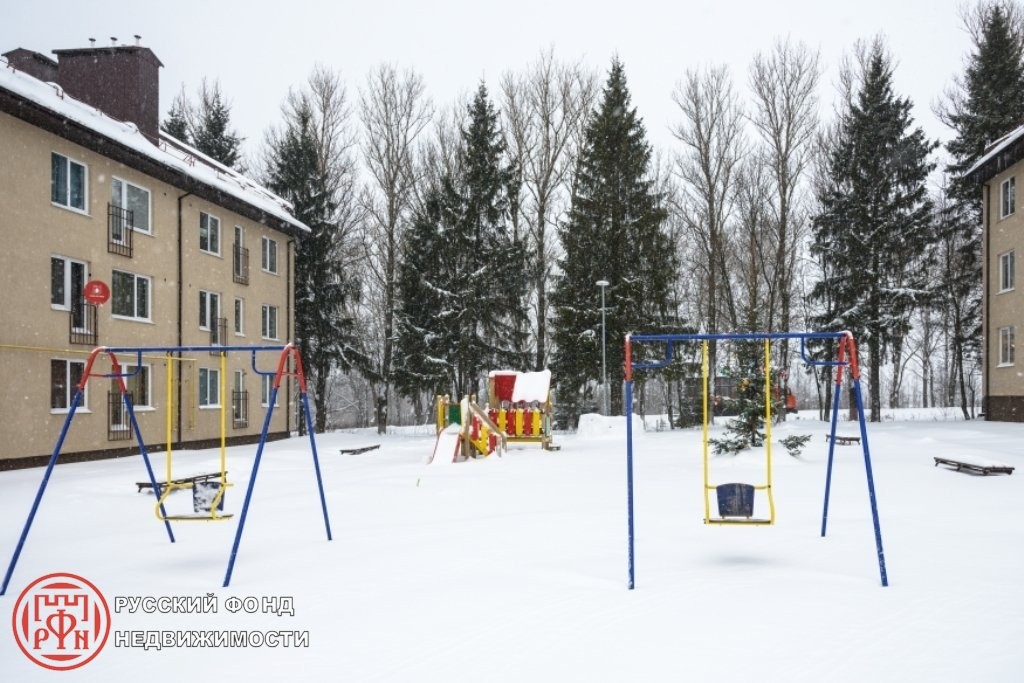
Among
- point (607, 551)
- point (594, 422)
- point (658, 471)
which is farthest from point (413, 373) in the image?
point (607, 551)

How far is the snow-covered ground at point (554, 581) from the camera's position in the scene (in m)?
5.28

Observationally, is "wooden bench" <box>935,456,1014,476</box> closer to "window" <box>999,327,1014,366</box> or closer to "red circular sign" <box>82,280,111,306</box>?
"window" <box>999,327,1014,366</box>

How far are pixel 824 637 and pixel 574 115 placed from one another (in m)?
37.9

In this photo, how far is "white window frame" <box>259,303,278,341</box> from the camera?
31731 millimetres

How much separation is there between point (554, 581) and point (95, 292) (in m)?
17.9

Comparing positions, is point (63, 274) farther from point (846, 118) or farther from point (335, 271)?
point (846, 118)

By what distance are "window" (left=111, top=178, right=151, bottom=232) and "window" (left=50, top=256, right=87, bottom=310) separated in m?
2.47

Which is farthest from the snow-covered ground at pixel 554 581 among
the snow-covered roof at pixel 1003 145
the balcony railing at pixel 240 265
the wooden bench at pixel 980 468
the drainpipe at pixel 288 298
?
the drainpipe at pixel 288 298

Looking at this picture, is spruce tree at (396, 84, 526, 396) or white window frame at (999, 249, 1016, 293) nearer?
white window frame at (999, 249, 1016, 293)

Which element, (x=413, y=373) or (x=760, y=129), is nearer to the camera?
(x=413, y=373)

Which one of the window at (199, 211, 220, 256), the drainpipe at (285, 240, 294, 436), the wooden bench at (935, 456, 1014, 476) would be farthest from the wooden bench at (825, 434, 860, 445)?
the drainpipe at (285, 240, 294, 436)

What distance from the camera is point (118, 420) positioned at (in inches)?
877

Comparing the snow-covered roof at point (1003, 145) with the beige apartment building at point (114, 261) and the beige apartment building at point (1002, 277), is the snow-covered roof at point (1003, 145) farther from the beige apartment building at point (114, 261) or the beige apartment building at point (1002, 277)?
the beige apartment building at point (114, 261)

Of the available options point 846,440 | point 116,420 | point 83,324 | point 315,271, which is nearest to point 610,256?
point 315,271
